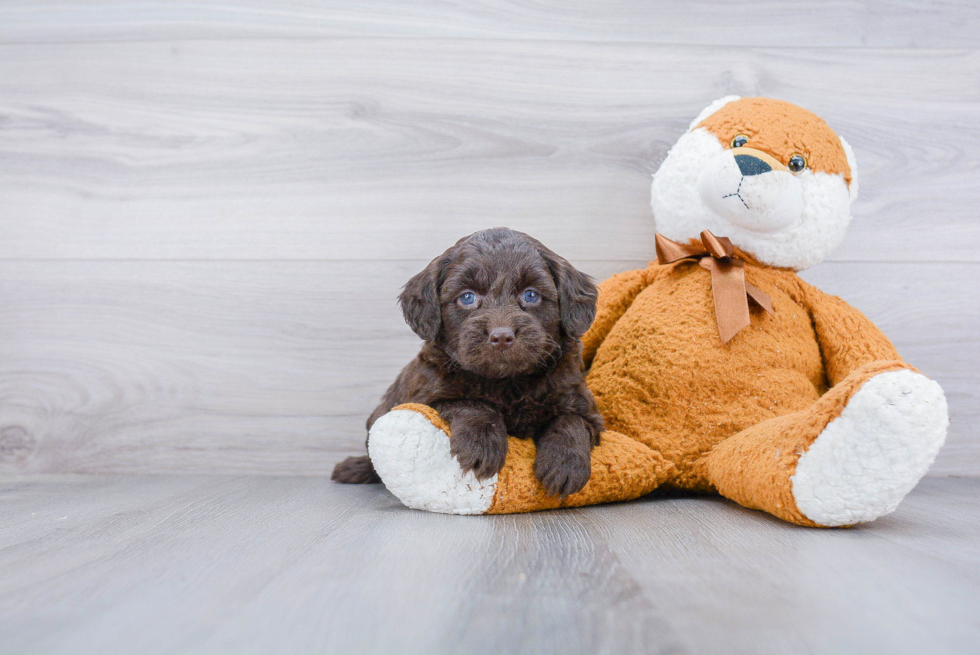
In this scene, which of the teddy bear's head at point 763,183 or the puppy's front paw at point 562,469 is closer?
the puppy's front paw at point 562,469

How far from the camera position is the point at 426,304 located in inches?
44.3

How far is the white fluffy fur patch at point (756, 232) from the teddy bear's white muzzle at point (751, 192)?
2 centimetres

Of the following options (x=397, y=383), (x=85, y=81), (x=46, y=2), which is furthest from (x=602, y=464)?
(x=46, y=2)

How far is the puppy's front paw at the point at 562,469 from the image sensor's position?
1.03 m

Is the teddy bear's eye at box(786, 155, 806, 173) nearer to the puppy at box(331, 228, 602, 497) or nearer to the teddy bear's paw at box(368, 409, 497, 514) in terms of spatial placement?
the puppy at box(331, 228, 602, 497)

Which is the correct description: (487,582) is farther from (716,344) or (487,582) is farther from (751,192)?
(751,192)

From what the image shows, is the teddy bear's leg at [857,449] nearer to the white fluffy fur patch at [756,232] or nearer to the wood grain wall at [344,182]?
the white fluffy fur patch at [756,232]

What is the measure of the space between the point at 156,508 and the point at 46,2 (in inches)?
51.4

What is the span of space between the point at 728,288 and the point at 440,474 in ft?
1.99

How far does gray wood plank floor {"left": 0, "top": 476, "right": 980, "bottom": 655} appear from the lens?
2.00ft

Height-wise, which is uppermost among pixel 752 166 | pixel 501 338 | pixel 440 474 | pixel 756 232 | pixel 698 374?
pixel 752 166

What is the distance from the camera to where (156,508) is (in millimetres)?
1188

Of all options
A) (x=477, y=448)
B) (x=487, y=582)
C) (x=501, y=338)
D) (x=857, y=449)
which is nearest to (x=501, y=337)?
(x=501, y=338)

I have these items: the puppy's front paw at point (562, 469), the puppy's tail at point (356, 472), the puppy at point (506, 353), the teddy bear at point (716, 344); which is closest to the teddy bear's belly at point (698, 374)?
the teddy bear at point (716, 344)
